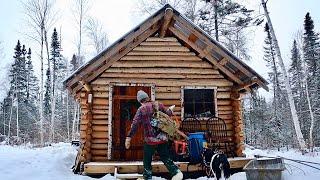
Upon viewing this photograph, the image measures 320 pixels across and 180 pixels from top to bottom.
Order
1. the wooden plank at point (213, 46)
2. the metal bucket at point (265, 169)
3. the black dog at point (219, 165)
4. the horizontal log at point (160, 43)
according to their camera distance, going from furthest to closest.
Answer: the horizontal log at point (160, 43) < the wooden plank at point (213, 46) < the black dog at point (219, 165) < the metal bucket at point (265, 169)

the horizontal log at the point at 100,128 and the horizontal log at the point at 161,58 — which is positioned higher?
the horizontal log at the point at 161,58

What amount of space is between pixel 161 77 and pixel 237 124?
295cm

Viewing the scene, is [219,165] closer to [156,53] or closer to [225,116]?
[225,116]

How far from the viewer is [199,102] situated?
37.0 feet

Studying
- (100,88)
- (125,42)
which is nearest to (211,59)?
(125,42)

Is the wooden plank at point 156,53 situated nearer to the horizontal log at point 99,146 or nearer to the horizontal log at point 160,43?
the horizontal log at point 160,43

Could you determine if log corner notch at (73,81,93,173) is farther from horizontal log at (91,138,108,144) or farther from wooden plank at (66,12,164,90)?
wooden plank at (66,12,164,90)

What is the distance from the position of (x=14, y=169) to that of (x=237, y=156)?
6776mm

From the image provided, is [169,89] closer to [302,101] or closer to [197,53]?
[197,53]

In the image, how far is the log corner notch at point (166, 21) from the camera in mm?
10068

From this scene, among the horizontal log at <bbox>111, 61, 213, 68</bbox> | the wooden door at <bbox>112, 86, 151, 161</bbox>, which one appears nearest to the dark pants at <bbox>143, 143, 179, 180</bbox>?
the wooden door at <bbox>112, 86, 151, 161</bbox>

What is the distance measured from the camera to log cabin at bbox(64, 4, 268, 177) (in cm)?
1043

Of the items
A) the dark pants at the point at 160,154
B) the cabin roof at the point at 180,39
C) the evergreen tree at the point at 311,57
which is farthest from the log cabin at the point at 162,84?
the evergreen tree at the point at 311,57

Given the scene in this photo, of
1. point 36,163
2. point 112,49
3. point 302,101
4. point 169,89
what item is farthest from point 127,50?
point 302,101
